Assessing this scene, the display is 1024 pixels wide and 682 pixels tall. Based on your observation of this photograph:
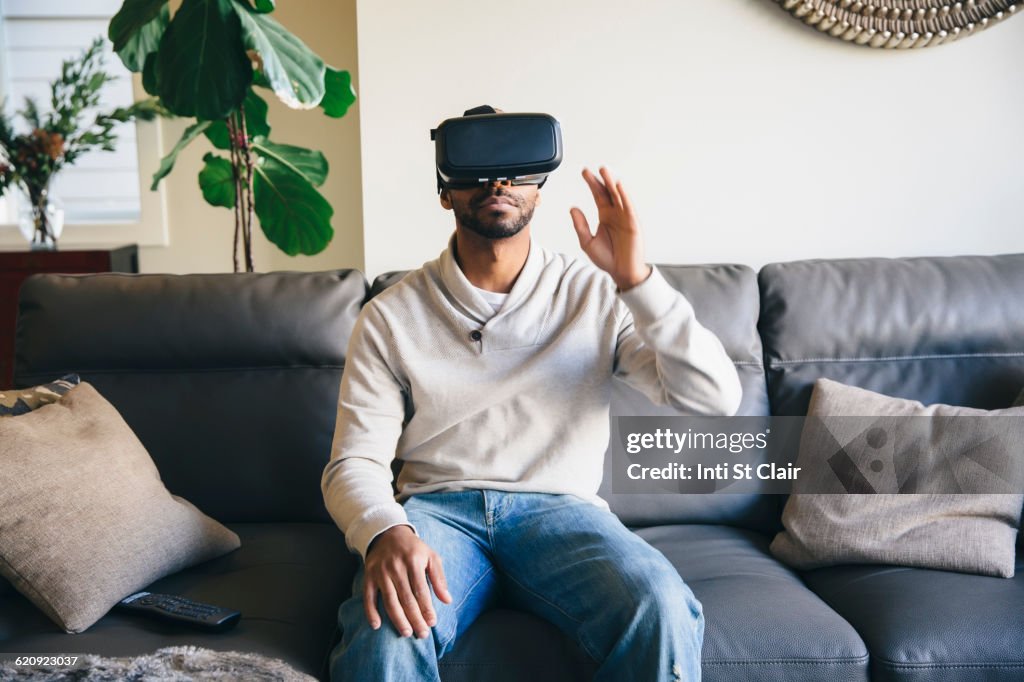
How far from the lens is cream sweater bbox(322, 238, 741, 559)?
52.1 inches

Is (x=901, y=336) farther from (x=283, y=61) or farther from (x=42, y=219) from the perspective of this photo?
(x=42, y=219)

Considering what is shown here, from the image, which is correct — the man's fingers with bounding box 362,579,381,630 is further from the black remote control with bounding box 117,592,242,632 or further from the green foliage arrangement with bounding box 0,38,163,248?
the green foliage arrangement with bounding box 0,38,163,248

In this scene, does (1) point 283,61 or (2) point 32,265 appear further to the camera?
(2) point 32,265

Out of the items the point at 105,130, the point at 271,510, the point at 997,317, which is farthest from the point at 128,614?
the point at 105,130

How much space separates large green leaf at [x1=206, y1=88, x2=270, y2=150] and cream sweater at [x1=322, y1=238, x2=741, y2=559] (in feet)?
3.40

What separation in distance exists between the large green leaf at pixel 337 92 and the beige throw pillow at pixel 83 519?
3.33ft

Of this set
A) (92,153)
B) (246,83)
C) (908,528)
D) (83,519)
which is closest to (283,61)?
(246,83)

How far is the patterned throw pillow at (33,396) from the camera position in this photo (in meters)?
1.41

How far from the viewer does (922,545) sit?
1.39 meters

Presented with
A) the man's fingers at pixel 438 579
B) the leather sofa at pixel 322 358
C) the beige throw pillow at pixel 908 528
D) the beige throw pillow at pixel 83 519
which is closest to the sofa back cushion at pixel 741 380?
the leather sofa at pixel 322 358

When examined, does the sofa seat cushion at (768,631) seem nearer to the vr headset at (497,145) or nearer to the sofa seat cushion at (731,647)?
the sofa seat cushion at (731,647)

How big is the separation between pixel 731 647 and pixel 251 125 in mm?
1724

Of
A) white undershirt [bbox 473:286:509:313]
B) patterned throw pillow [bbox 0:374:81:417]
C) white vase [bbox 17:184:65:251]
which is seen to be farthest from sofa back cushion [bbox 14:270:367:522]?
white vase [bbox 17:184:65:251]

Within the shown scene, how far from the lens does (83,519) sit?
126cm
